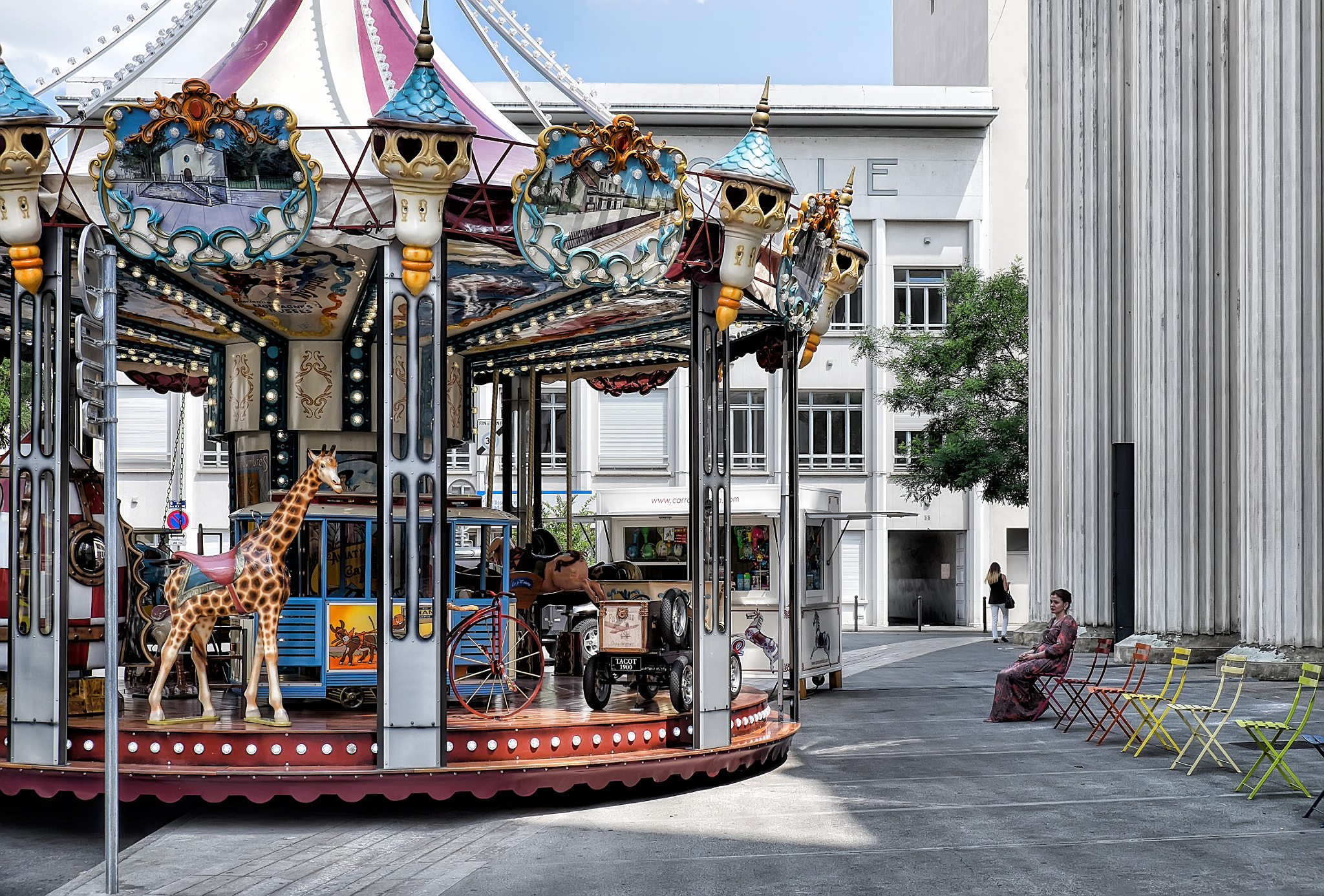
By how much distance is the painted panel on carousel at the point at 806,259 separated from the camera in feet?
39.3

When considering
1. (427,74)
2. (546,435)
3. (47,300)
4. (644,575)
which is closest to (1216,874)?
(427,74)

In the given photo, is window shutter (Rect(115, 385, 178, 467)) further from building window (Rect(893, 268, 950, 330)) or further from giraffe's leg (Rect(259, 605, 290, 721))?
giraffe's leg (Rect(259, 605, 290, 721))

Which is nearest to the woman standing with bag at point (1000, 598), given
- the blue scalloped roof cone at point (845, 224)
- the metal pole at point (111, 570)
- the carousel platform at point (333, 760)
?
the blue scalloped roof cone at point (845, 224)

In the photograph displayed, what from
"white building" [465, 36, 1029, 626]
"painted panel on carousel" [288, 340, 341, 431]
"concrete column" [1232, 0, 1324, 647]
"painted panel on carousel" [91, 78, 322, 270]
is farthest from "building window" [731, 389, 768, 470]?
"painted panel on carousel" [91, 78, 322, 270]

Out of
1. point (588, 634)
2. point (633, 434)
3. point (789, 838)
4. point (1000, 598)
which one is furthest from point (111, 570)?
point (633, 434)

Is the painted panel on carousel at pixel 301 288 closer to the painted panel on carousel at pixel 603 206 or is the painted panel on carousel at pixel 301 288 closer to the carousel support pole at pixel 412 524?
the carousel support pole at pixel 412 524

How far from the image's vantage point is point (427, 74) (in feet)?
31.9

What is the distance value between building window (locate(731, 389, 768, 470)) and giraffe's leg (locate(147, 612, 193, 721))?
1345 inches

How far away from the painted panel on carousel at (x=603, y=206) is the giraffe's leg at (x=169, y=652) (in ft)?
12.3

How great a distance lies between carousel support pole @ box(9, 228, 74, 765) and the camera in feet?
32.6

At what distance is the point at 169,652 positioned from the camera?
10398mm

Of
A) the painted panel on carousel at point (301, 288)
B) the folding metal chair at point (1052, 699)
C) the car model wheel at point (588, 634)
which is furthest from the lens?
the folding metal chair at point (1052, 699)

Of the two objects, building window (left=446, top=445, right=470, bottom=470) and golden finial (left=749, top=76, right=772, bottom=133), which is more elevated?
golden finial (left=749, top=76, right=772, bottom=133)

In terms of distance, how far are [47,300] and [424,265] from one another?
2796 millimetres
